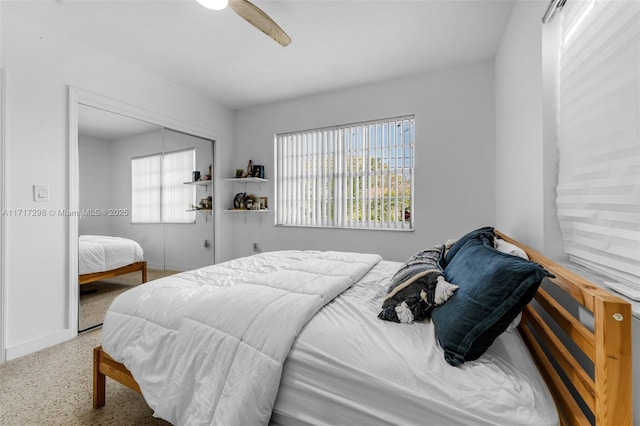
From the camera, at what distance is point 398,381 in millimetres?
896

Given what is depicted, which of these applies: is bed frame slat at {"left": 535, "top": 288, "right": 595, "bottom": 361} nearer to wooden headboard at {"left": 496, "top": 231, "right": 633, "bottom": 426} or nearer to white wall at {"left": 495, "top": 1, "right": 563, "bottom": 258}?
wooden headboard at {"left": 496, "top": 231, "right": 633, "bottom": 426}

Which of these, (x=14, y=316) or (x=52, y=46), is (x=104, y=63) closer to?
(x=52, y=46)

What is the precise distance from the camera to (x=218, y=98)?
395 centimetres

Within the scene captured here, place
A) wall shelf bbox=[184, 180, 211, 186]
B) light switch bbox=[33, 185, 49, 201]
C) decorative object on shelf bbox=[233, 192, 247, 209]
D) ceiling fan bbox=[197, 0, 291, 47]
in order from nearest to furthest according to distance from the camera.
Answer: ceiling fan bbox=[197, 0, 291, 47] → light switch bbox=[33, 185, 49, 201] → wall shelf bbox=[184, 180, 211, 186] → decorative object on shelf bbox=[233, 192, 247, 209]

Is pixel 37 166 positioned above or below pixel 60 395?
above

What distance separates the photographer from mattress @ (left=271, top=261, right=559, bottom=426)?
79cm

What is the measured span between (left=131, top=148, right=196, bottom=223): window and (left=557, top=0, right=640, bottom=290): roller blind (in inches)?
142

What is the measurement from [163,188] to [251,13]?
7.63 feet

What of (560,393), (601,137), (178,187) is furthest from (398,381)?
(178,187)

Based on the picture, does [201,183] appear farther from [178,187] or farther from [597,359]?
[597,359]

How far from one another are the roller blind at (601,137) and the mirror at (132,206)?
11.8ft

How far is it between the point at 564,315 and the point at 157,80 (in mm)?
4000

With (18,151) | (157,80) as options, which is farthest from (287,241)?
(18,151)

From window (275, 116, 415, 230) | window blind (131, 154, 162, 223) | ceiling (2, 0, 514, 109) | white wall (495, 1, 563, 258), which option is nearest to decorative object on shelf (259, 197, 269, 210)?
window (275, 116, 415, 230)
